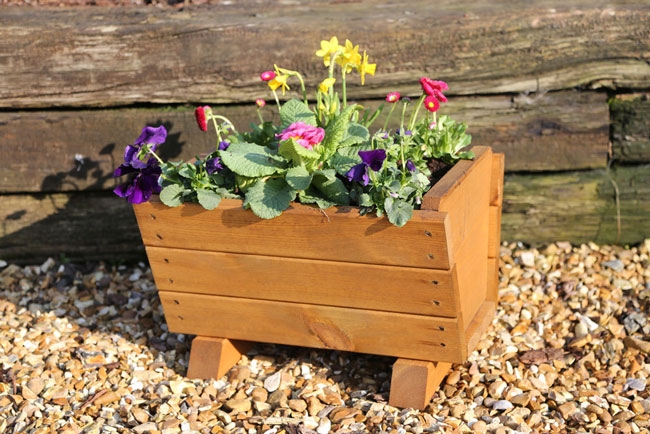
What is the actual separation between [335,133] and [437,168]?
37 centimetres

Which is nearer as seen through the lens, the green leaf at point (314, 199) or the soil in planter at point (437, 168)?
the green leaf at point (314, 199)


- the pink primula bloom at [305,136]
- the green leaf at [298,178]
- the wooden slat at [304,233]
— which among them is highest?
the pink primula bloom at [305,136]

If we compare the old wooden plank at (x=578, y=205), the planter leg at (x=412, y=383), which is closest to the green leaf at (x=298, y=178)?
the planter leg at (x=412, y=383)

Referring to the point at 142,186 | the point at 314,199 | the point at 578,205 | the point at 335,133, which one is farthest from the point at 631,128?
the point at 142,186

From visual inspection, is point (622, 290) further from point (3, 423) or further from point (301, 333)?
point (3, 423)

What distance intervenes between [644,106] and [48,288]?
2.36 meters

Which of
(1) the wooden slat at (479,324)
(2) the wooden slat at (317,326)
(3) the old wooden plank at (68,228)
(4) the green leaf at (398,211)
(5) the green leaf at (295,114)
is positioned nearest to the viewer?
(4) the green leaf at (398,211)

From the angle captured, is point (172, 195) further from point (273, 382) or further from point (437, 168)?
point (437, 168)

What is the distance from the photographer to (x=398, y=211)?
79.0 inches

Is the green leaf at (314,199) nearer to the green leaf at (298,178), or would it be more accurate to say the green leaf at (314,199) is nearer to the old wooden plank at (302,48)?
the green leaf at (298,178)

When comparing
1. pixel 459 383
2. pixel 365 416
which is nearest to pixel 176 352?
pixel 365 416

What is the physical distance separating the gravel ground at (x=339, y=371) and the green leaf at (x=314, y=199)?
59 centimetres

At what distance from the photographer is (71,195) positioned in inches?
125

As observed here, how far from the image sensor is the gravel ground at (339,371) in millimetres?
2234
